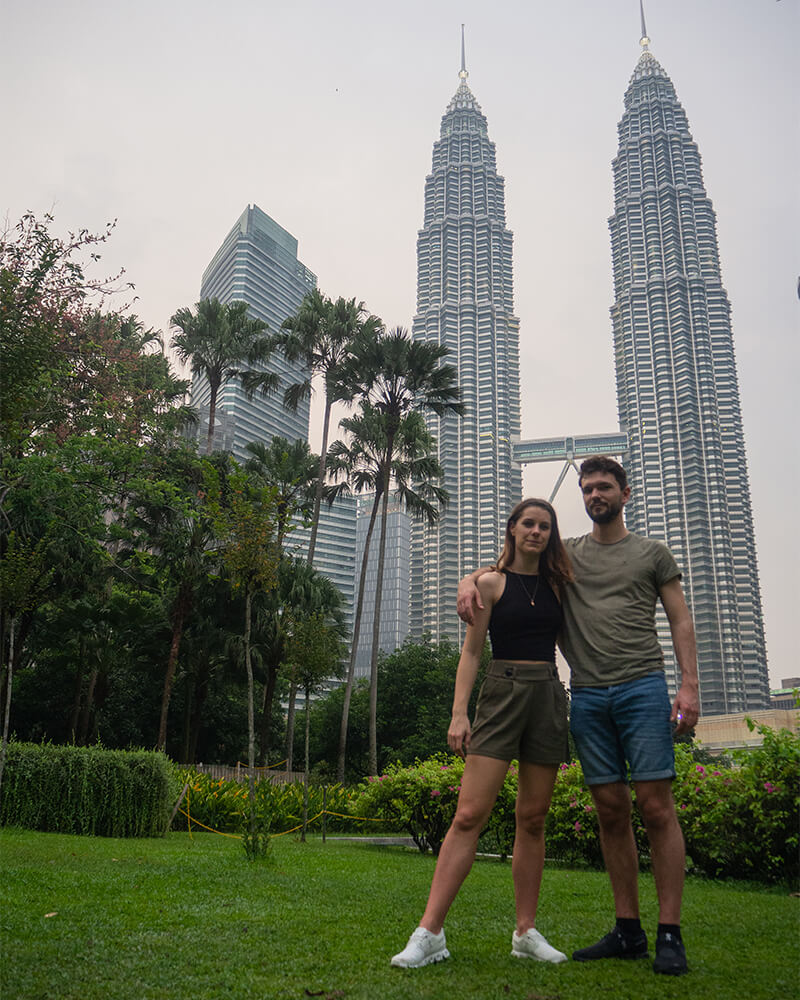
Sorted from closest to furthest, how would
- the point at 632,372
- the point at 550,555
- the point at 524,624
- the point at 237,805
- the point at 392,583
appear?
the point at 524,624, the point at 550,555, the point at 237,805, the point at 632,372, the point at 392,583

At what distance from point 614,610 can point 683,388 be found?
72959mm

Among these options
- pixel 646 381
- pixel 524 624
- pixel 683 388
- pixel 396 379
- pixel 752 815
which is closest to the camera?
pixel 524 624

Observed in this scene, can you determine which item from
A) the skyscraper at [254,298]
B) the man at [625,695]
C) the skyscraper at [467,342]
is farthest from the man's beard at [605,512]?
the skyscraper at [467,342]

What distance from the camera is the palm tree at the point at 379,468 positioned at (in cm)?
2166

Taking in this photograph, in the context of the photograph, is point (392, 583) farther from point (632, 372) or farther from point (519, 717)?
point (519, 717)

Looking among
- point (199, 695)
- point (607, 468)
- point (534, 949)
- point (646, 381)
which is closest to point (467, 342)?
point (646, 381)

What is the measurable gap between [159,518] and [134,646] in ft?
17.7

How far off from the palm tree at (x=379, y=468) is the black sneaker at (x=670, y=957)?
1938cm

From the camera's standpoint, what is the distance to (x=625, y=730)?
2498 mm

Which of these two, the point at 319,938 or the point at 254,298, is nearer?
the point at 319,938

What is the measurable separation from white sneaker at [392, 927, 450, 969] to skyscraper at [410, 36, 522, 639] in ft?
190

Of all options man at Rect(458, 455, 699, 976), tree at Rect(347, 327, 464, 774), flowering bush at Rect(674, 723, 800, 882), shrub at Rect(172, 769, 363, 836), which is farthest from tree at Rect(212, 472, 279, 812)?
tree at Rect(347, 327, 464, 774)

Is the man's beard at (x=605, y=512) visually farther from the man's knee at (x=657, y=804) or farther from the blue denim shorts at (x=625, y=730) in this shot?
the man's knee at (x=657, y=804)

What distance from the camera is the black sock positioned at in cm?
239
